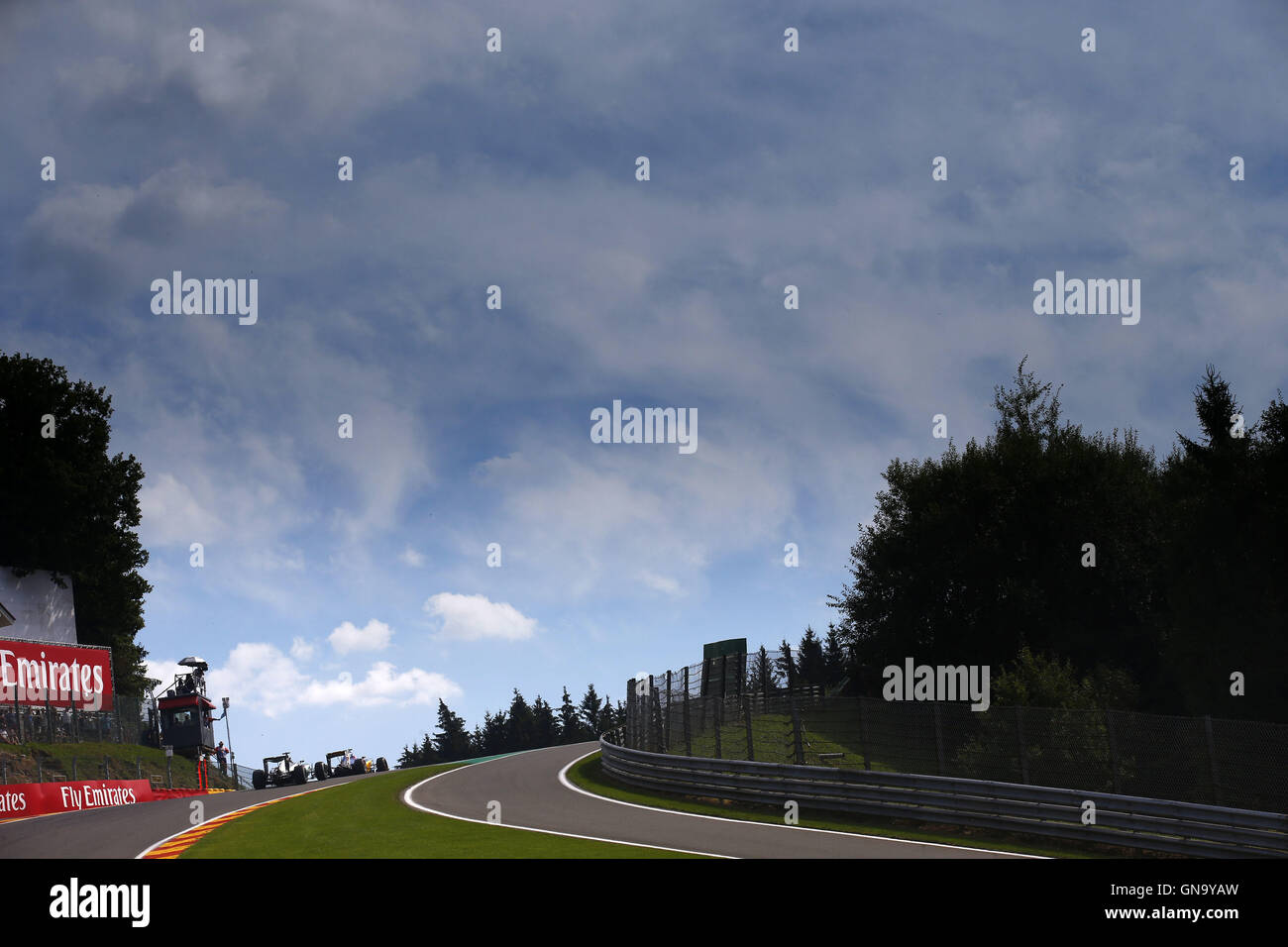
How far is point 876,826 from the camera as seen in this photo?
63.1 ft

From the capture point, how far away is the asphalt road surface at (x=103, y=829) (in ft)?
55.3

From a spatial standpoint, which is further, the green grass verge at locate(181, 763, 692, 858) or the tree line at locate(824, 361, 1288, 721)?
the tree line at locate(824, 361, 1288, 721)

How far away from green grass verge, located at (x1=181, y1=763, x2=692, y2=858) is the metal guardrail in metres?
5.94

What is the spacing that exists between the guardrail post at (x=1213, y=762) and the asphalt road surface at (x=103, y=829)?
16.1 metres

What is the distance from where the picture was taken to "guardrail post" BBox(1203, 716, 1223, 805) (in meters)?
16.4

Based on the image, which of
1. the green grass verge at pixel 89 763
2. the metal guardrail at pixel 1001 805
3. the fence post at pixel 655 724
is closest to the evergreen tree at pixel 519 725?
the green grass verge at pixel 89 763

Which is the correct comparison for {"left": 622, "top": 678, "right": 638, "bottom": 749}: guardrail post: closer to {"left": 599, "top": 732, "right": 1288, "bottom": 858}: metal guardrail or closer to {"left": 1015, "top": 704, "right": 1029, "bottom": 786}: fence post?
{"left": 599, "top": 732, "right": 1288, "bottom": 858}: metal guardrail

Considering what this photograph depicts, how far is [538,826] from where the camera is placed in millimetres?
17984

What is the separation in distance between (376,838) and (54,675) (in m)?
38.1

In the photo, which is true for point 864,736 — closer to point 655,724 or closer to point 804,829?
Answer: point 804,829

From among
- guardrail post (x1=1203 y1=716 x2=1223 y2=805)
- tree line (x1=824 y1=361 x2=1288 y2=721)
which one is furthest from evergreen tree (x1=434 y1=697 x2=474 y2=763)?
guardrail post (x1=1203 y1=716 x2=1223 y2=805)
